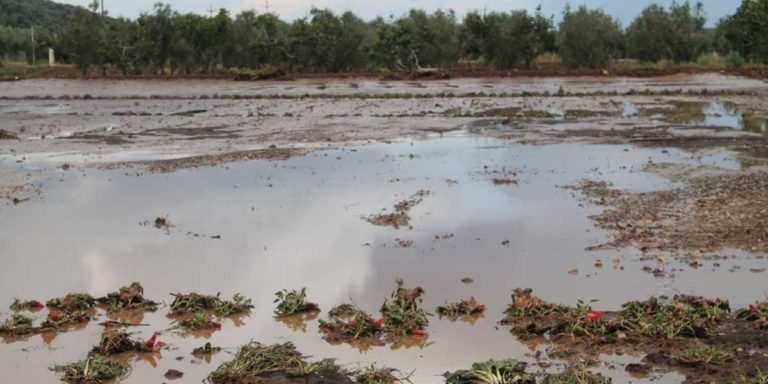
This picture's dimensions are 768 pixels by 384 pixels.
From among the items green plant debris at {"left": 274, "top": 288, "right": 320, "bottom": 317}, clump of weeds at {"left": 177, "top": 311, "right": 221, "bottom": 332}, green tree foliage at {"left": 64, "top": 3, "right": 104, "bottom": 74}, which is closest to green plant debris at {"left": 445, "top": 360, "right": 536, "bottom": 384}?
green plant debris at {"left": 274, "top": 288, "right": 320, "bottom": 317}

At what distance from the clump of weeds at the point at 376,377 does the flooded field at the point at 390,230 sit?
0.66ft

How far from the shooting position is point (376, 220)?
10.3 metres

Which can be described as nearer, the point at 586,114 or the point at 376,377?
the point at 376,377

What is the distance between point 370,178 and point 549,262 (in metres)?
5.40

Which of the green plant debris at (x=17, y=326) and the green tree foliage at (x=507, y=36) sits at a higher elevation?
the green tree foliage at (x=507, y=36)

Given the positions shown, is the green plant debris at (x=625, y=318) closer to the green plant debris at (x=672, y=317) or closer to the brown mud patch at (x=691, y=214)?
the green plant debris at (x=672, y=317)

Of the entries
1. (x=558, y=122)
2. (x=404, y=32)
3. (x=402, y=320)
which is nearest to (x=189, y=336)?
(x=402, y=320)

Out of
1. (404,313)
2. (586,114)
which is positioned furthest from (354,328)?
(586,114)

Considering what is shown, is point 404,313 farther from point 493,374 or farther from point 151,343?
point 151,343

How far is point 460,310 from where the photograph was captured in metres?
6.98

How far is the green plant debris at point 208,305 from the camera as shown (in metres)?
7.14

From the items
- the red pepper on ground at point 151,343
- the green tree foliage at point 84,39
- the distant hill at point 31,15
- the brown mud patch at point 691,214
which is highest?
the distant hill at point 31,15

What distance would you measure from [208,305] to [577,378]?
11.1ft

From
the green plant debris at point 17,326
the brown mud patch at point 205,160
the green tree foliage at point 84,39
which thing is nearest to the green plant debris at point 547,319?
the green plant debris at point 17,326
